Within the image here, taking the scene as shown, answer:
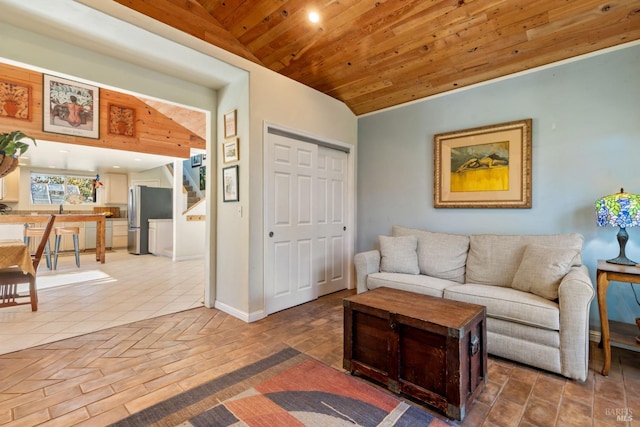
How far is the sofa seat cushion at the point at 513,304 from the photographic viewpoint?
6.47ft

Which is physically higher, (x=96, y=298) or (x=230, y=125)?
(x=230, y=125)

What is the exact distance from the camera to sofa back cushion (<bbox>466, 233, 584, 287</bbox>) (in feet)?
8.28

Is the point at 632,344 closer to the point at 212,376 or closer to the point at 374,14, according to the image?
the point at 212,376

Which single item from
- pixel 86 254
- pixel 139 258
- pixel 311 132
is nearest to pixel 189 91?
pixel 311 132

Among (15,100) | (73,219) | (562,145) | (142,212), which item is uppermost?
(15,100)

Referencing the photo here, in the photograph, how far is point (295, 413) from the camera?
1565 millimetres

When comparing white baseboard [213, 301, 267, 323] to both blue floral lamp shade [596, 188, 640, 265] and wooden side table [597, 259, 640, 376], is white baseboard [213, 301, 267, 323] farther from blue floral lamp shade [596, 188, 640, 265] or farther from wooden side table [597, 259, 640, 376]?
blue floral lamp shade [596, 188, 640, 265]

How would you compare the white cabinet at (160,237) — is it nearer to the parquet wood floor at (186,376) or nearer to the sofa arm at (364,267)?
the parquet wood floor at (186,376)

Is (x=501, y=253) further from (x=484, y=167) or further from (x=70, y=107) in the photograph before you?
(x=70, y=107)

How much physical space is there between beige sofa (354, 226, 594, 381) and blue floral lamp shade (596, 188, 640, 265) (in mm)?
243

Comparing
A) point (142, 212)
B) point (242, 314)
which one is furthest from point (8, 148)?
point (142, 212)

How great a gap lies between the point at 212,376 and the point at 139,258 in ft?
18.5

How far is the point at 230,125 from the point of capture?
3.12 metres

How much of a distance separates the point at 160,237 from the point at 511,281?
694 centimetres
